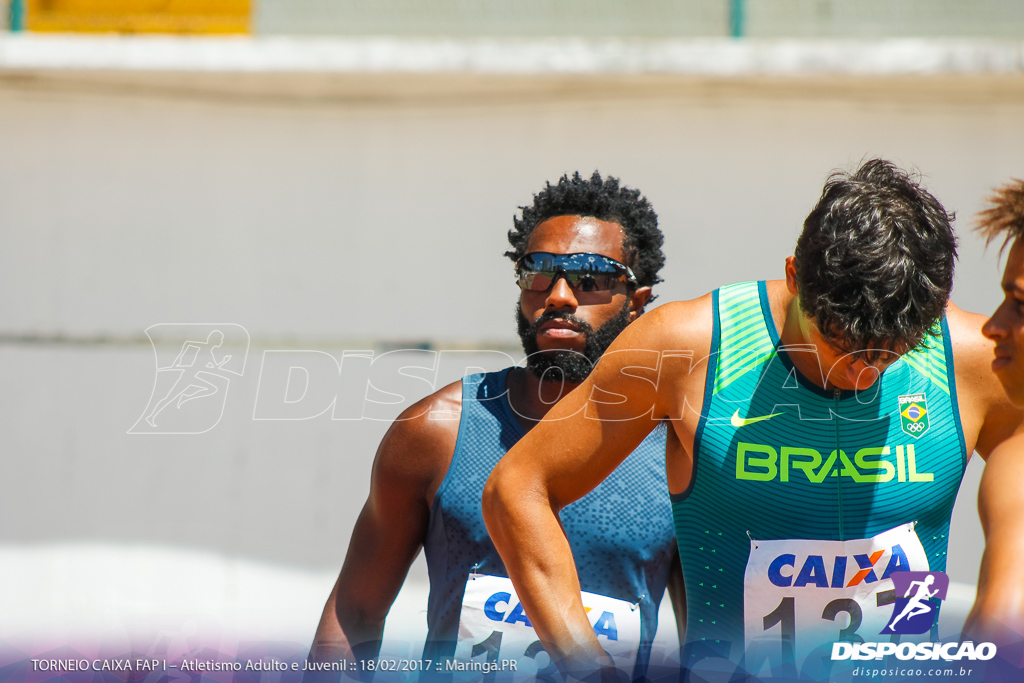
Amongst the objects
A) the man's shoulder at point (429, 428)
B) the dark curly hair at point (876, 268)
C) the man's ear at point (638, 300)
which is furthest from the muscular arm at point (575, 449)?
the man's ear at point (638, 300)

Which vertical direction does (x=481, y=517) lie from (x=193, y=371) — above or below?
above

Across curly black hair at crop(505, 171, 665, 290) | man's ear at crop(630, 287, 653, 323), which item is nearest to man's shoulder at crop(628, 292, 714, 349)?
man's ear at crop(630, 287, 653, 323)

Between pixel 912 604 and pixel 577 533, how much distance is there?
75 centimetres

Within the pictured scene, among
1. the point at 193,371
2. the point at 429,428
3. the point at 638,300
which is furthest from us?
the point at 193,371

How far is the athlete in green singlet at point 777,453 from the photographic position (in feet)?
6.07

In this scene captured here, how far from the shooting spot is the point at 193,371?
4.90m

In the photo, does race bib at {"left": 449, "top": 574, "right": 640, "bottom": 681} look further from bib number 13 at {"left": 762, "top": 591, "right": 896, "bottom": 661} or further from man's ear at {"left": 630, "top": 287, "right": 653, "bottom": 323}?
man's ear at {"left": 630, "top": 287, "right": 653, "bottom": 323}

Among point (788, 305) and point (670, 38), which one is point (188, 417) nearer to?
point (670, 38)

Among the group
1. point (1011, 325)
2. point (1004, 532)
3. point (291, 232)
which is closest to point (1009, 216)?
point (1011, 325)

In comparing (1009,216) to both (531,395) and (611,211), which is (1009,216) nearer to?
(531,395)

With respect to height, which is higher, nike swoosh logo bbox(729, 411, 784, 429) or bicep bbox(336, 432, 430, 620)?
nike swoosh logo bbox(729, 411, 784, 429)

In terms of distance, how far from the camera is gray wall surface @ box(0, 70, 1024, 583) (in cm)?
486

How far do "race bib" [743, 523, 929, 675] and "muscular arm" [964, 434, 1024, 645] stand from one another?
9.1 inches

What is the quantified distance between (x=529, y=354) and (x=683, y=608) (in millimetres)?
771
